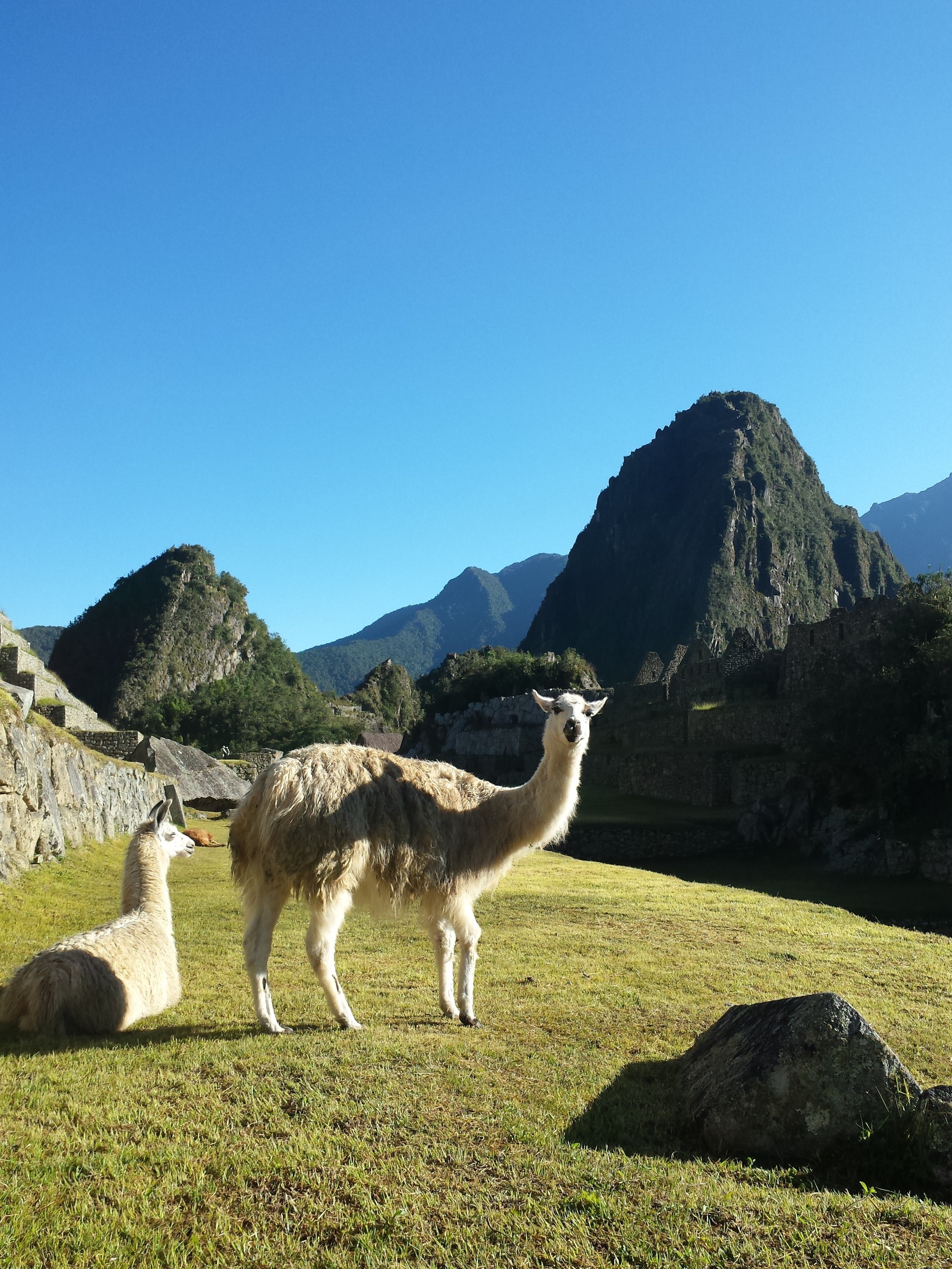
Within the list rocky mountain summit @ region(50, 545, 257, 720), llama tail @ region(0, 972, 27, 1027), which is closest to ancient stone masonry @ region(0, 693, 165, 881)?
llama tail @ region(0, 972, 27, 1027)

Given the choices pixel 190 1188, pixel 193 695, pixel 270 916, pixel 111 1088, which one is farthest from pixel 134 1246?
pixel 193 695

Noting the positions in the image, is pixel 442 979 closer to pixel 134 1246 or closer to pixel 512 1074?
pixel 512 1074

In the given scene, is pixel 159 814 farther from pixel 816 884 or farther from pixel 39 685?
pixel 39 685

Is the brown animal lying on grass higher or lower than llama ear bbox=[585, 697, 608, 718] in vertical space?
lower

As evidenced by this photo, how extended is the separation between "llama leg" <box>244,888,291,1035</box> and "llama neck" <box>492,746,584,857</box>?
5.80 ft

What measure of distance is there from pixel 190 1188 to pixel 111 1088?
4.19ft

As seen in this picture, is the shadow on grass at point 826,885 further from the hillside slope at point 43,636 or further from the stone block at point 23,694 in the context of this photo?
the hillside slope at point 43,636

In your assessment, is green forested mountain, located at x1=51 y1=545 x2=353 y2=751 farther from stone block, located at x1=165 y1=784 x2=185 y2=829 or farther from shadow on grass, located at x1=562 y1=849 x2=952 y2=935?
stone block, located at x1=165 y1=784 x2=185 y2=829

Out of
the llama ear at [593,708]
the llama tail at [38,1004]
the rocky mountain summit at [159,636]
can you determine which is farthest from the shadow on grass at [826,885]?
the rocky mountain summit at [159,636]

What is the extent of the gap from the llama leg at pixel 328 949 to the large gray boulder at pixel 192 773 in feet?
64.7

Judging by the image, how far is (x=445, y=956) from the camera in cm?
615

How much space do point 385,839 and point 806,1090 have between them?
2.95 meters

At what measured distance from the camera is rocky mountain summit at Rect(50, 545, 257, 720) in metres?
96.4

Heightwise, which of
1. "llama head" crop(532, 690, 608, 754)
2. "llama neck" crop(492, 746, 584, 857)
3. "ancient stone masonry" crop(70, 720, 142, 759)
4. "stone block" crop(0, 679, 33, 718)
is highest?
"stone block" crop(0, 679, 33, 718)
